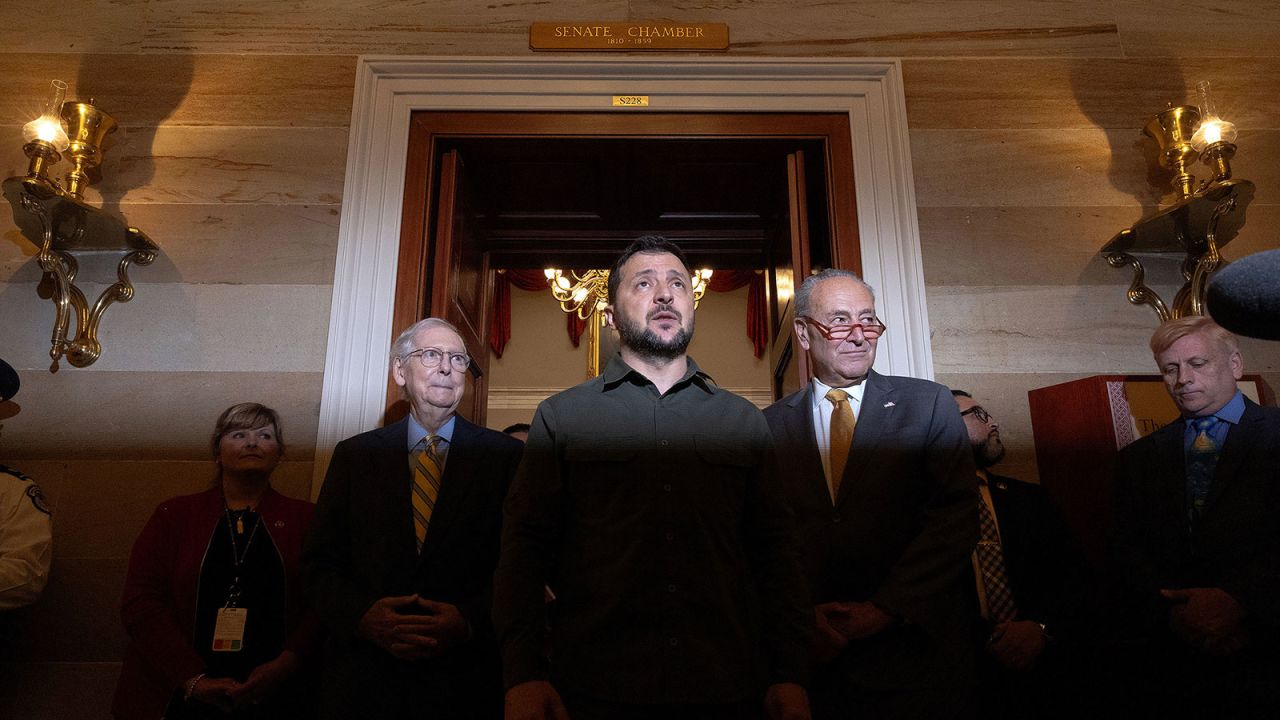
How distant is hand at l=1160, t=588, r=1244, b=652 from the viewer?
190 centimetres

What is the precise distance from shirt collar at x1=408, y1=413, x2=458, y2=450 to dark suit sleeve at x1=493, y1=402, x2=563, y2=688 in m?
0.61

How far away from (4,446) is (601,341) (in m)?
5.82

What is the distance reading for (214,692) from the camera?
79.2 inches

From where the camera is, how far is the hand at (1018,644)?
2053mm

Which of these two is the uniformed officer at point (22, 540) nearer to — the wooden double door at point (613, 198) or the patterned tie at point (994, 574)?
the wooden double door at point (613, 198)

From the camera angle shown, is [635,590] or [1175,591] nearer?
[635,590]

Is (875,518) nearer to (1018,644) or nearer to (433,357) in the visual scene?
(1018,644)

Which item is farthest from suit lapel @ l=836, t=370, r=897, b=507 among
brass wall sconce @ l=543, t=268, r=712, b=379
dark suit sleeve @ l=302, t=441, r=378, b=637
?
brass wall sconce @ l=543, t=268, r=712, b=379

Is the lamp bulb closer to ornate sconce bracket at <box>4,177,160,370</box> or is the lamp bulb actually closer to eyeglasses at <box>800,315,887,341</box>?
ornate sconce bracket at <box>4,177,160,370</box>

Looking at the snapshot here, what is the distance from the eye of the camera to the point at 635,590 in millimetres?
1539

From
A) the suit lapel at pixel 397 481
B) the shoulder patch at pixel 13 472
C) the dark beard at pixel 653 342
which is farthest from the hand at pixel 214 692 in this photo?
the dark beard at pixel 653 342

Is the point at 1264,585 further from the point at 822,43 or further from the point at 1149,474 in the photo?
the point at 822,43

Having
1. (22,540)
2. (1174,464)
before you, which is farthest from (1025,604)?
(22,540)

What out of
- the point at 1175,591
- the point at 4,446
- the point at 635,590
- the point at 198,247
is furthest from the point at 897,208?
the point at 4,446
